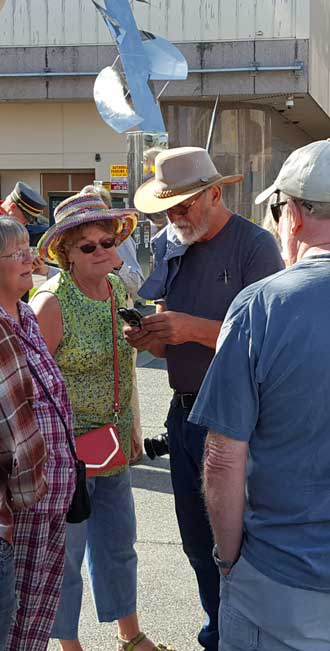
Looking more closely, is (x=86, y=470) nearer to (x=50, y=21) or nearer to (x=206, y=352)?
(x=206, y=352)

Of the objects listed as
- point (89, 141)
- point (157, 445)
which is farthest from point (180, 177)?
point (89, 141)

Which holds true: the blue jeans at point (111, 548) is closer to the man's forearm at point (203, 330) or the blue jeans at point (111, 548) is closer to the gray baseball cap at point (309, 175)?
the man's forearm at point (203, 330)

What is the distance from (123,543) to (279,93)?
1821 cm

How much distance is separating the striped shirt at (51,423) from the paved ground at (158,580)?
117cm

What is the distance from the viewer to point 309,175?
227 centimetres

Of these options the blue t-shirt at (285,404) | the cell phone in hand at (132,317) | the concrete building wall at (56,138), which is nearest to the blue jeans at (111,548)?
the cell phone in hand at (132,317)

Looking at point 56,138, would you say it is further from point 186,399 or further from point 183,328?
point 183,328

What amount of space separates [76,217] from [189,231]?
481 millimetres

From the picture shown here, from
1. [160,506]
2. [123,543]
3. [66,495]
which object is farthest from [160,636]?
[160,506]

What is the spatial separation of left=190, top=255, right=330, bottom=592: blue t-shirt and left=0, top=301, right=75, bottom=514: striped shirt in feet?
3.23

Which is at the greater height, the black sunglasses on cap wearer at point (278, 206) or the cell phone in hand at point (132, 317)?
the black sunglasses on cap wearer at point (278, 206)

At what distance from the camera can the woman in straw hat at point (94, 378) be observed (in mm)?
3613

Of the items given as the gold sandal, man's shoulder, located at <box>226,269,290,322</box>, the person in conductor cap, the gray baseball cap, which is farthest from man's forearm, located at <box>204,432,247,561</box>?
the person in conductor cap

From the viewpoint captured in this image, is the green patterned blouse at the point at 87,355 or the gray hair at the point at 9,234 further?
the green patterned blouse at the point at 87,355
